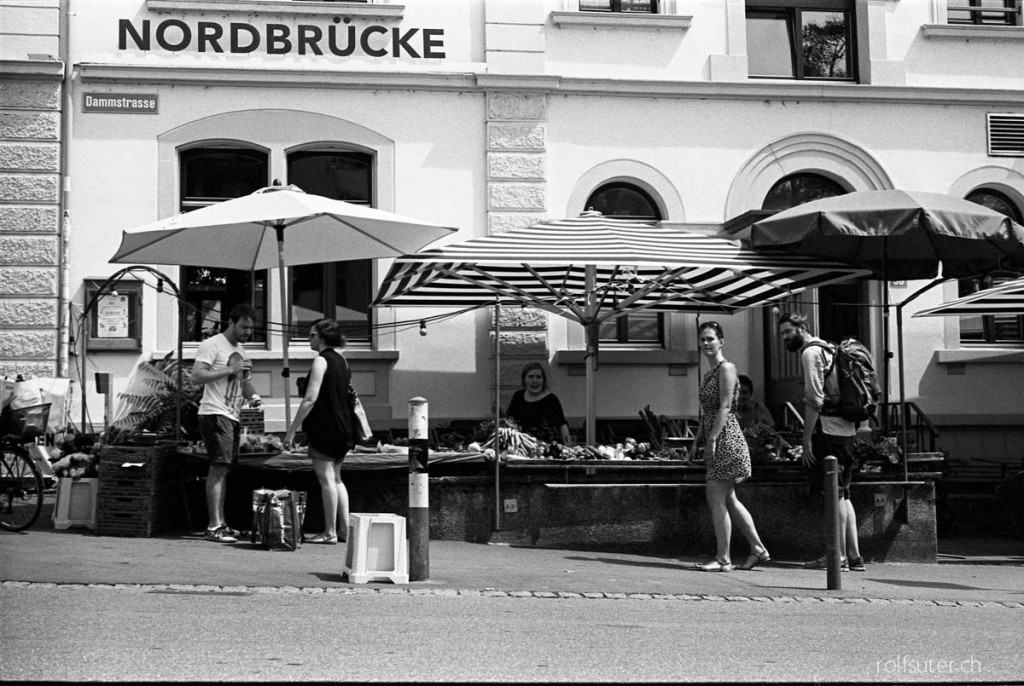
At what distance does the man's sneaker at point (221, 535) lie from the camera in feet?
34.4

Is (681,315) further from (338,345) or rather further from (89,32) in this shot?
(89,32)

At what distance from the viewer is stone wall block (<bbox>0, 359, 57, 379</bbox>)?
1428cm

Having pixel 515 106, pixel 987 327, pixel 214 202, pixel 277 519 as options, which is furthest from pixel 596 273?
pixel 987 327

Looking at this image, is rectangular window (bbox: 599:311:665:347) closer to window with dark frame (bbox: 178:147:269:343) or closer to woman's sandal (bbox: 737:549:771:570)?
window with dark frame (bbox: 178:147:269:343)

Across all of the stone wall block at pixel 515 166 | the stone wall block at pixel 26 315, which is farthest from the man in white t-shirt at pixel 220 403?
the stone wall block at pixel 515 166

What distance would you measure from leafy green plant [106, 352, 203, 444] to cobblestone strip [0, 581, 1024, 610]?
11.1ft

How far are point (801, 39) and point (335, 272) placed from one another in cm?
685

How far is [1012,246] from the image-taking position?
1211 centimetres

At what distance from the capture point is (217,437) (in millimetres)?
10516

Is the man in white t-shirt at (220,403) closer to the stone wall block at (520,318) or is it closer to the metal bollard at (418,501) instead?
the metal bollard at (418,501)

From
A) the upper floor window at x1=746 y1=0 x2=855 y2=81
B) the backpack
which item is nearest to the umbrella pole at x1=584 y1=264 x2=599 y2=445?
the backpack

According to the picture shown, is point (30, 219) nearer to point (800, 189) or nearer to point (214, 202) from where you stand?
point (214, 202)

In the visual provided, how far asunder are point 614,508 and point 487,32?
22.4 ft

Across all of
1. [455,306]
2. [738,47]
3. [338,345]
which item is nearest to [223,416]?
[338,345]
